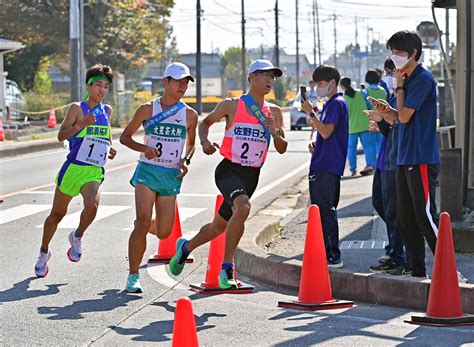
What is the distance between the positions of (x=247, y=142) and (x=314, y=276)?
53.4 inches

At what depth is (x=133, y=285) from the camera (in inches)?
362

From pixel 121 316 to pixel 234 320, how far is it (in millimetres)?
815

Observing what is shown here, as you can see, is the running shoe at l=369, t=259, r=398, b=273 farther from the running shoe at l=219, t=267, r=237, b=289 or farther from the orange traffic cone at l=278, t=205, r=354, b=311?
the running shoe at l=219, t=267, r=237, b=289

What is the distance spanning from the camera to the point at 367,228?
13.0 meters

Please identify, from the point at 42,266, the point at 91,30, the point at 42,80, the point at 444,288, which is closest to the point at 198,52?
the point at 42,80

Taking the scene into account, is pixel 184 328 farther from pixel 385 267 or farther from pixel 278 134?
pixel 385 267

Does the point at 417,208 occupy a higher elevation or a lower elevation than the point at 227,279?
higher

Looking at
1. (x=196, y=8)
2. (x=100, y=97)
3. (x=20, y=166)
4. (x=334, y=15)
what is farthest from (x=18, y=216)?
(x=334, y=15)

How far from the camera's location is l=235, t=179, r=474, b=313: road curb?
8586mm

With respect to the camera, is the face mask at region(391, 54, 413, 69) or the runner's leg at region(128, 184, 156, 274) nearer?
the face mask at region(391, 54, 413, 69)

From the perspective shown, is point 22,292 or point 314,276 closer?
point 314,276

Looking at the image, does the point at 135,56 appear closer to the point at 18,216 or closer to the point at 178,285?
the point at 18,216

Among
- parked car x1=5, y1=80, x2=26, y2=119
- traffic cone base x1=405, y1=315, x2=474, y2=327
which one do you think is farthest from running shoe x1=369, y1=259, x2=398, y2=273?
parked car x1=5, y1=80, x2=26, y2=119

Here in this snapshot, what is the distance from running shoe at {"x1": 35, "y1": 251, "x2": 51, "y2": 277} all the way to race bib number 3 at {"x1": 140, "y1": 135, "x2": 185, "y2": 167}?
1.33 meters
